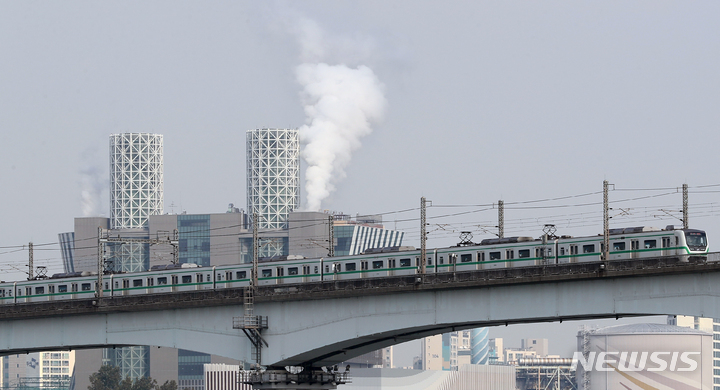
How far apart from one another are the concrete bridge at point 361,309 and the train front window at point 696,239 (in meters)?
2.58

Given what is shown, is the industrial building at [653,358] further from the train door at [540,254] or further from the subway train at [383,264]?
the train door at [540,254]

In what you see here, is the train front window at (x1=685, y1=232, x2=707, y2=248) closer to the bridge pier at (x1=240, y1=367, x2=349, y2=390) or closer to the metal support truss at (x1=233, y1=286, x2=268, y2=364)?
the bridge pier at (x1=240, y1=367, x2=349, y2=390)

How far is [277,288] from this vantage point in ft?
232

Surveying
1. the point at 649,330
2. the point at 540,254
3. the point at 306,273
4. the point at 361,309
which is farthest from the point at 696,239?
the point at 649,330

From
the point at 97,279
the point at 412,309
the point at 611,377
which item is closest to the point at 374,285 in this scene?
the point at 412,309

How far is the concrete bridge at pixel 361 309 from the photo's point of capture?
5675 cm

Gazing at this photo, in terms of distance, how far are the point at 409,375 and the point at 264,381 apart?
5254 inches

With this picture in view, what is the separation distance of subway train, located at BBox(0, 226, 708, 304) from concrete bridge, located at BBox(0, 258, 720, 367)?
268 centimetres

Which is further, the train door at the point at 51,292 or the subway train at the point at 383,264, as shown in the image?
the train door at the point at 51,292

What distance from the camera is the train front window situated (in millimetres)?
61406

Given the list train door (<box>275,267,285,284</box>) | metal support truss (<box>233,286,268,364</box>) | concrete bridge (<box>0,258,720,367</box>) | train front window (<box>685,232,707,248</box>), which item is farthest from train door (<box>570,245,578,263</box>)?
train door (<box>275,267,285,284</box>)

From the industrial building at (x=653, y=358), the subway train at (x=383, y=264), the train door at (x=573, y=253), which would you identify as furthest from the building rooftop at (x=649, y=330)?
the train door at (x=573, y=253)

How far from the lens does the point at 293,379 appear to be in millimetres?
69000

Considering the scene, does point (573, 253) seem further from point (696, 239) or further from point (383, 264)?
point (383, 264)
